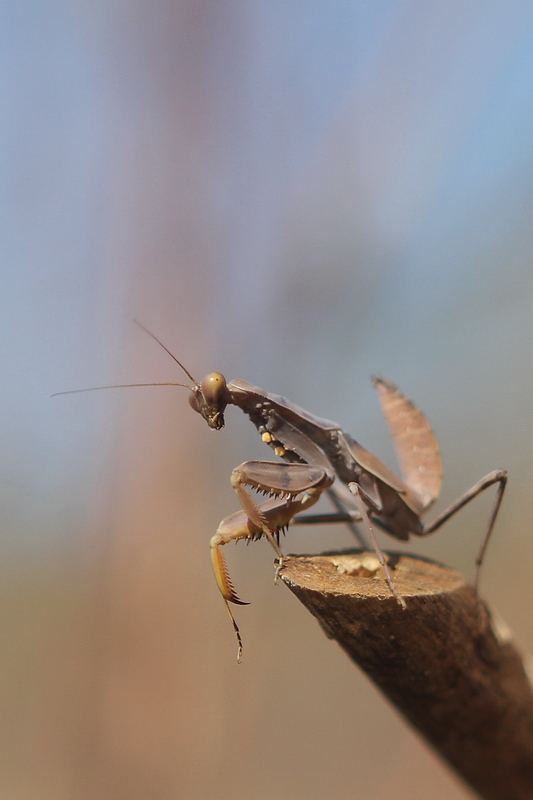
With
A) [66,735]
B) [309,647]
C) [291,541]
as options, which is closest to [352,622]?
[66,735]

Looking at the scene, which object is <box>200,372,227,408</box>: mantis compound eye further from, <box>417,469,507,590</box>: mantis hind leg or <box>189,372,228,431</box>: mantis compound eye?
<box>417,469,507,590</box>: mantis hind leg

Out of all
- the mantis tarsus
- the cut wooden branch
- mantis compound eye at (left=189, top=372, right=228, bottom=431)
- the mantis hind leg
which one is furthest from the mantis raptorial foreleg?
the mantis hind leg

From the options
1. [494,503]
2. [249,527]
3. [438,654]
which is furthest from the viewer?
[494,503]

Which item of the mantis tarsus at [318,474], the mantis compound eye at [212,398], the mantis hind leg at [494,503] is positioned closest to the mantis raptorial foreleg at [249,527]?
the mantis tarsus at [318,474]

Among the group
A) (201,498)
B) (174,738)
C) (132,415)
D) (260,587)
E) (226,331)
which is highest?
(226,331)

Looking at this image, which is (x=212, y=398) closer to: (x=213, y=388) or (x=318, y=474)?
(x=213, y=388)

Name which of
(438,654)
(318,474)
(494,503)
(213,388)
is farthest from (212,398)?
(494,503)

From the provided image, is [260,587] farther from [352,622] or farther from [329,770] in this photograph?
[352,622]
